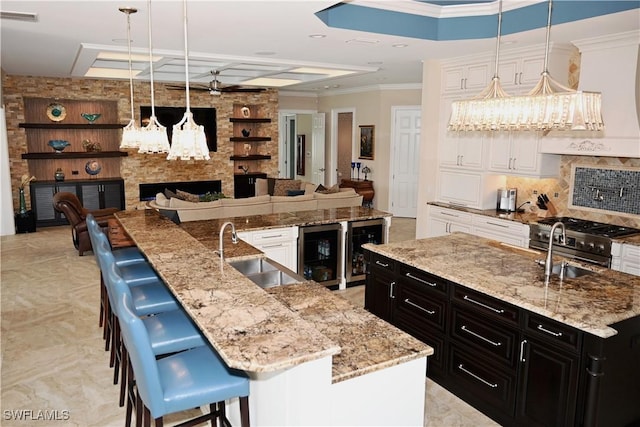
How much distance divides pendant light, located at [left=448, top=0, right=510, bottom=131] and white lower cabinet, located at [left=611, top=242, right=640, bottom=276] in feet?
7.20

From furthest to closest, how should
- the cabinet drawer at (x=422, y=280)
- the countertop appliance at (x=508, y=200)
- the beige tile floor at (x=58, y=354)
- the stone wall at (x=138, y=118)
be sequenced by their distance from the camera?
1. the stone wall at (x=138, y=118)
2. the countertop appliance at (x=508, y=200)
3. the cabinet drawer at (x=422, y=280)
4. the beige tile floor at (x=58, y=354)

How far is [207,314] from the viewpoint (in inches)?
83.0

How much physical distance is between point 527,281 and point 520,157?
116 inches

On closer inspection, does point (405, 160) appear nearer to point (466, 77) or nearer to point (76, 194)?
point (466, 77)

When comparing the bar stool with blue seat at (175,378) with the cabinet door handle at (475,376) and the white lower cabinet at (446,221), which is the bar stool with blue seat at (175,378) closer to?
the cabinet door handle at (475,376)

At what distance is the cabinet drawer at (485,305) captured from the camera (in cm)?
280

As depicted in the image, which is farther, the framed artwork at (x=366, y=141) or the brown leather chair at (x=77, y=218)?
the framed artwork at (x=366, y=141)

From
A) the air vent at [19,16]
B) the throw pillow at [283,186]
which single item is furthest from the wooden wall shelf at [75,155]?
the air vent at [19,16]

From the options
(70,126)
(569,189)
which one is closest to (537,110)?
(569,189)

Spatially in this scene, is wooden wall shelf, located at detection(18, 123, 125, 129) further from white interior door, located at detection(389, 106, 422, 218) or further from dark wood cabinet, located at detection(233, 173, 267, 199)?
white interior door, located at detection(389, 106, 422, 218)

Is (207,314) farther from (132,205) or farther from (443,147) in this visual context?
(132,205)

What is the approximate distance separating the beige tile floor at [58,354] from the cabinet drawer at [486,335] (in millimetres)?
471

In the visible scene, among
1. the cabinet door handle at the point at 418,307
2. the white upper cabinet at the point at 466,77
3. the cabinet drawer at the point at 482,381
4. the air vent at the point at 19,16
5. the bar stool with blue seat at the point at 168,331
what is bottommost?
the cabinet drawer at the point at 482,381

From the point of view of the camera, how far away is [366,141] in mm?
10625
